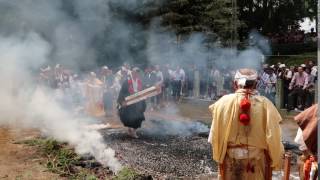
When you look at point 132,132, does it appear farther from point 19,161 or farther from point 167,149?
point 19,161

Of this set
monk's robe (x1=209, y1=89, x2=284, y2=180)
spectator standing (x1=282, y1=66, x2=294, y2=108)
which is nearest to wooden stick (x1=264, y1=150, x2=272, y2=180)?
monk's robe (x1=209, y1=89, x2=284, y2=180)

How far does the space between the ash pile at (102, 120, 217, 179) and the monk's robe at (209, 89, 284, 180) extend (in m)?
3.10

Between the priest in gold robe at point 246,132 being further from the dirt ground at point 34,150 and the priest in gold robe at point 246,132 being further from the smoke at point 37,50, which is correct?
the smoke at point 37,50

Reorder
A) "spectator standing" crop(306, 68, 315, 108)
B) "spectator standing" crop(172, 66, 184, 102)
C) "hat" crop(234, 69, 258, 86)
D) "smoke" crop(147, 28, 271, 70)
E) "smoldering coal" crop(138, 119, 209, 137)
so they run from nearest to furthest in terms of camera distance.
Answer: "hat" crop(234, 69, 258, 86) → "smoldering coal" crop(138, 119, 209, 137) → "spectator standing" crop(306, 68, 315, 108) → "spectator standing" crop(172, 66, 184, 102) → "smoke" crop(147, 28, 271, 70)

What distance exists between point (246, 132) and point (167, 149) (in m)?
5.49

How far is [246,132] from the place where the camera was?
5.50 m

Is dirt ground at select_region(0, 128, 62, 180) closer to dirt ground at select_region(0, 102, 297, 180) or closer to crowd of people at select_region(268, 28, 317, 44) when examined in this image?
dirt ground at select_region(0, 102, 297, 180)

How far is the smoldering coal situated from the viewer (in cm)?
1280

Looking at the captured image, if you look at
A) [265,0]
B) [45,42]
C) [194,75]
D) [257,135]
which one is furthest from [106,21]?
[265,0]

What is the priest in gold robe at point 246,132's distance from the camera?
5430 mm

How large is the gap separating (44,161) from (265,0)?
28.2 metres

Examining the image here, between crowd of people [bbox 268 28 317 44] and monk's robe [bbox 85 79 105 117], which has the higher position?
crowd of people [bbox 268 28 317 44]

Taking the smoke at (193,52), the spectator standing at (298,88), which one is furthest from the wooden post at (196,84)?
the spectator standing at (298,88)

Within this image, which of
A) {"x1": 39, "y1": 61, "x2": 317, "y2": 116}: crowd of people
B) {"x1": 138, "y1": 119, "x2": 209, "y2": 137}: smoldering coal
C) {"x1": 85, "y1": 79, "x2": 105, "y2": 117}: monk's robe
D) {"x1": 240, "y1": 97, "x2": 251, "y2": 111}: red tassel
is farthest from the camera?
{"x1": 85, "y1": 79, "x2": 105, "y2": 117}: monk's robe
